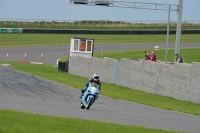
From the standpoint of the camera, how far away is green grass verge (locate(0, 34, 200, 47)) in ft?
254

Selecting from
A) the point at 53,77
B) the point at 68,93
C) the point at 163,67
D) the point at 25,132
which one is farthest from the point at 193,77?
the point at 25,132

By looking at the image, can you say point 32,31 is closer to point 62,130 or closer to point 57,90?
point 57,90

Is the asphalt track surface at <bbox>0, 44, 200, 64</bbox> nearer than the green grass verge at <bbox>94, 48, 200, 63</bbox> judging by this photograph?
No

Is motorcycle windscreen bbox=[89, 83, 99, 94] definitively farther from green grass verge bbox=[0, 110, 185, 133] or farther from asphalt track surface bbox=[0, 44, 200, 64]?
asphalt track surface bbox=[0, 44, 200, 64]

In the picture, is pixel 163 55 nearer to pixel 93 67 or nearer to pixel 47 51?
pixel 47 51

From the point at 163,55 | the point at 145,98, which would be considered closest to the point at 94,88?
the point at 145,98

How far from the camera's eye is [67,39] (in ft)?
268

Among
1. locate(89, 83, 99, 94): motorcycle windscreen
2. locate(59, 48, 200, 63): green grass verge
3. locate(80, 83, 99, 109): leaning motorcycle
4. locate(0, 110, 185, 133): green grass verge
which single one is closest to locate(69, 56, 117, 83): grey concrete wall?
locate(59, 48, 200, 63): green grass verge

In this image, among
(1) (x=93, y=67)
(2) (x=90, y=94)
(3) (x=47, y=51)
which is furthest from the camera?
(3) (x=47, y=51)

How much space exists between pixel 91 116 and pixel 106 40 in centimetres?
6228

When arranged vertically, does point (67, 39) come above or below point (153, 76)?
below

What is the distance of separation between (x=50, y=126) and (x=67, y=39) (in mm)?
67564

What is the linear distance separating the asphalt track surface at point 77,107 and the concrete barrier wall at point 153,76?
3.42 m

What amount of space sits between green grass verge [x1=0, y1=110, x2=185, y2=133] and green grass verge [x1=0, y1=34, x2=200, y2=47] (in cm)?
5946
